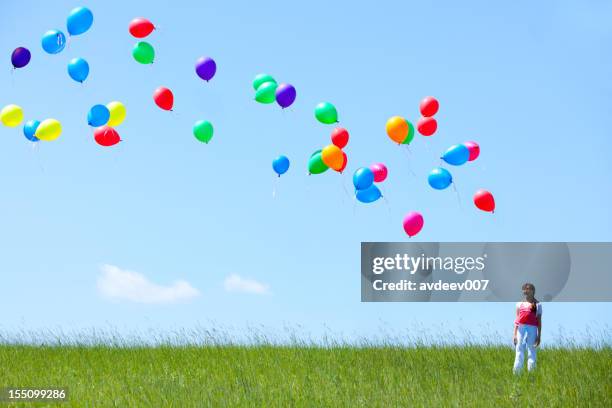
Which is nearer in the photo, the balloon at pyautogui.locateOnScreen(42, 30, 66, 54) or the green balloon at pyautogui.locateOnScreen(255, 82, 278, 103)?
the balloon at pyautogui.locateOnScreen(42, 30, 66, 54)

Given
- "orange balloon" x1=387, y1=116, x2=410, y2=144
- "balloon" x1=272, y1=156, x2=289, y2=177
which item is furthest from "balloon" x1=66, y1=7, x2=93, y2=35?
"orange balloon" x1=387, y1=116, x2=410, y2=144

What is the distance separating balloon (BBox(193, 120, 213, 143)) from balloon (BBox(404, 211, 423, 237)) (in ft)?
9.72

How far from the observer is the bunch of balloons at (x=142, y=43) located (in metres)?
10.3

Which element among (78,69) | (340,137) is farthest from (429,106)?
(78,69)

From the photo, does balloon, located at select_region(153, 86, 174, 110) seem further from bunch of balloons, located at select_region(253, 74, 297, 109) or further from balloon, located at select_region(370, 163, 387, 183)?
balloon, located at select_region(370, 163, 387, 183)

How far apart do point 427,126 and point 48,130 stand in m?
5.25

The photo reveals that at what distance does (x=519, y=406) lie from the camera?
774 cm

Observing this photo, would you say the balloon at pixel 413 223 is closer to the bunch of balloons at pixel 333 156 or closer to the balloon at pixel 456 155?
the balloon at pixel 456 155

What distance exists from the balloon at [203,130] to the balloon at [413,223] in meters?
2.96

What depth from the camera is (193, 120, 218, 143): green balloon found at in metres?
10.5

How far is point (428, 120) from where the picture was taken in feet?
34.9

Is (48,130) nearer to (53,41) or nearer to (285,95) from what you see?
(53,41)

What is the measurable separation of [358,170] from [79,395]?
4.55m

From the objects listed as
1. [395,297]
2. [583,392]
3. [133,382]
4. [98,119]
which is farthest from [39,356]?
[583,392]
